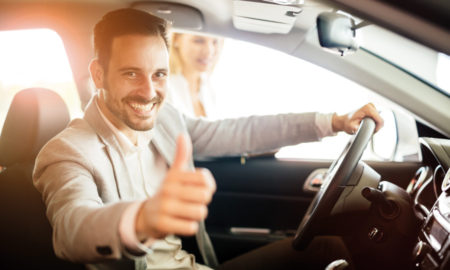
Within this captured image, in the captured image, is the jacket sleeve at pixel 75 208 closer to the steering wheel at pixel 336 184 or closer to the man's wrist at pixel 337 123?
the steering wheel at pixel 336 184

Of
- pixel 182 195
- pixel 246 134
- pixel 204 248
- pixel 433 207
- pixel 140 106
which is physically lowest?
pixel 204 248

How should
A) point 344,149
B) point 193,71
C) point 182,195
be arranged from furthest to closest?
point 193,71 → point 344,149 → point 182,195

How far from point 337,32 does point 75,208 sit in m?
0.69

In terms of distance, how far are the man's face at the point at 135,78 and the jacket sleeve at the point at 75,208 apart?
0.52 feet

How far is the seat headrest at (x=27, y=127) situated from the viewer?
1175 millimetres

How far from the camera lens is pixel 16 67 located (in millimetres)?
1227

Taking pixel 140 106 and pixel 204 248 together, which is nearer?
pixel 140 106

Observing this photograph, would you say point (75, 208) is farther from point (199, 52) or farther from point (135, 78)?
point (199, 52)

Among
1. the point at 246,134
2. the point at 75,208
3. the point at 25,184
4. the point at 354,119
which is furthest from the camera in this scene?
the point at 246,134

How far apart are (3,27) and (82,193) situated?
2.14 ft

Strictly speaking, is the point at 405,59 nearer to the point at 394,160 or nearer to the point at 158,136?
the point at 394,160

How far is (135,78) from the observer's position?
107 cm

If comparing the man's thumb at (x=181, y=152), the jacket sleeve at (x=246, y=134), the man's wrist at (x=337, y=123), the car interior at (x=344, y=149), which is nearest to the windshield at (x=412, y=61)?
the car interior at (x=344, y=149)

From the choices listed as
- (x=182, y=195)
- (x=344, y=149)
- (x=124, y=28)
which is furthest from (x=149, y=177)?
(x=182, y=195)
